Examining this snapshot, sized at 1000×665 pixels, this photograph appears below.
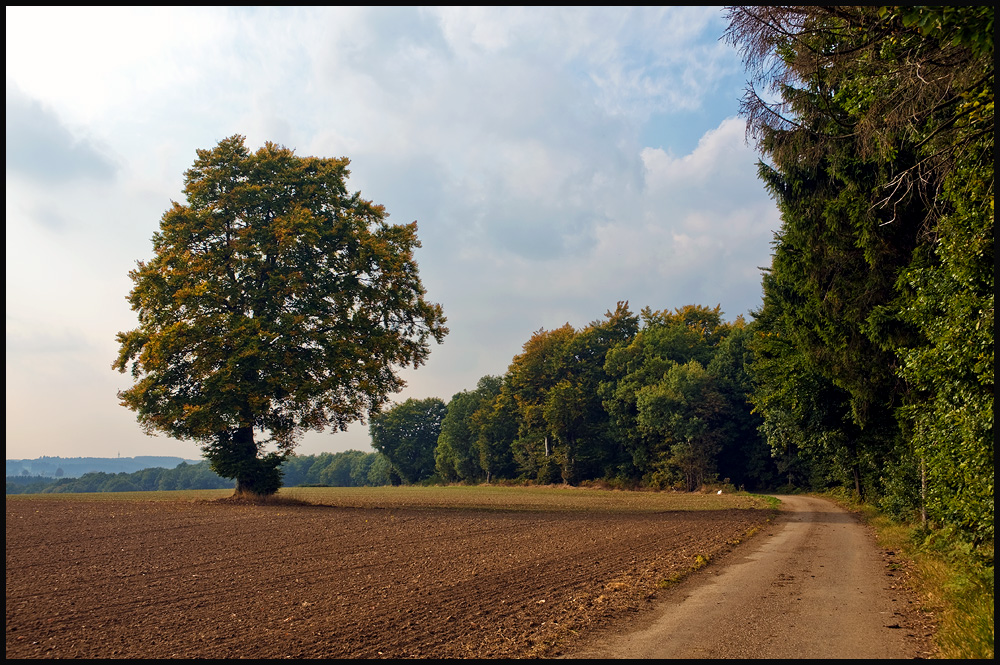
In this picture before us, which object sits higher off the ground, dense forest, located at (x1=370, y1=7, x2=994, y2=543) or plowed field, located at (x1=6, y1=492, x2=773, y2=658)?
dense forest, located at (x1=370, y1=7, x2=994, y2=543)

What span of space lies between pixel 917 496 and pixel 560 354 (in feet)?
168

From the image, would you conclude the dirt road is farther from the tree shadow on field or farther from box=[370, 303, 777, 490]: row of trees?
box=[370, 303, 777, 490]: row of trees

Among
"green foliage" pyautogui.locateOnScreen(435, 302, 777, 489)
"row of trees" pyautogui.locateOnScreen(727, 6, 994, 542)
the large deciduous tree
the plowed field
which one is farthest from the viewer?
"green foliage" pyautogui.locateOnScreen(435, 302, 777, 489)

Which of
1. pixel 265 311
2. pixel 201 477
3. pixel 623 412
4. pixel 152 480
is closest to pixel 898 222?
pixel 265 311

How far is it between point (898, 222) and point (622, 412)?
46483 mm

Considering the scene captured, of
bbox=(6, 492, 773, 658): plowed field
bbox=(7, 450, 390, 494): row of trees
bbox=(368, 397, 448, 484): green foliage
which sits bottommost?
bbox=(7, 450, 390, 494): row of trees

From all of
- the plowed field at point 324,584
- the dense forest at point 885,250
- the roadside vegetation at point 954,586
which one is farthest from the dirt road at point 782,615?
the dense forest at point 885,250

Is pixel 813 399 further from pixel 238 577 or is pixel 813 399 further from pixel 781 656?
pixel 238 577

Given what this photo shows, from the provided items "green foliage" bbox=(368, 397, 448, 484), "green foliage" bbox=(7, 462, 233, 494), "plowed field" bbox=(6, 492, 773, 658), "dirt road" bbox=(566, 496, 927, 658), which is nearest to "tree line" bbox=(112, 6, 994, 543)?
"dirt road" bbox=(566, 496, 927, 658)

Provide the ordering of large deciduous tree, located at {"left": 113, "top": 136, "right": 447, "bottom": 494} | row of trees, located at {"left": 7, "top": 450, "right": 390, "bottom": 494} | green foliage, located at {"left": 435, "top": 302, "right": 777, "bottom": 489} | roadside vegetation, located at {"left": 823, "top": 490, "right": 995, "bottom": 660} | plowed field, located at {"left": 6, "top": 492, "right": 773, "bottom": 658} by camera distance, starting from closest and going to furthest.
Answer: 1. roadside vegetation, located at {"left": 823, "top": 490, "right": 995, "bottom": 660}
2. plowed field, located at {"left": 6, "top": 492, "right": 773, "bottom": 658}
3. large deciduous tree, located at {"left": 113, "top": 136, "right": 447, "bottom": 494}
4. green foliage, located at {"left": 435, "top": 302, "right": 777, "bottom": 489}
5. row of trees, located at {"left": 7, "top": 450, "right": 390, "bottom": 494}

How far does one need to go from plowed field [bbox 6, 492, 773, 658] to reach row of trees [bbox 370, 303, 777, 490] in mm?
33752

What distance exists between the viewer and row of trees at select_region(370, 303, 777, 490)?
51.6m

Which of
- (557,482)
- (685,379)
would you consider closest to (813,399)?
(685,379)

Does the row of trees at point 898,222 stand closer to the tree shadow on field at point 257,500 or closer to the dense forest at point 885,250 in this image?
the dense forest at point 885,250
